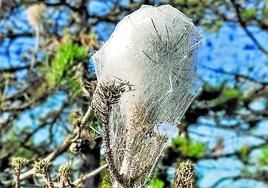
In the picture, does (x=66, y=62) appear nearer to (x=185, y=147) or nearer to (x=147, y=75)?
(x=185, y=147)

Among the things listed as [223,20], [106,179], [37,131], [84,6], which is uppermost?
[106,179]

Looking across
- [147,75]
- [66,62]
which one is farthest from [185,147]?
[147,75]

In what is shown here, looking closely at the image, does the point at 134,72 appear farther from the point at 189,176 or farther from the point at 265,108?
the point at 265,108

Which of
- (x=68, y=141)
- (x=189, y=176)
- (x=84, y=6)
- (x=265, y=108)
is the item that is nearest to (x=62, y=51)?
(x=68, y=141)

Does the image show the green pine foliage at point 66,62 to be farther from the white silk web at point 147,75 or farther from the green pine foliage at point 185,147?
the white silk web at point 147,75

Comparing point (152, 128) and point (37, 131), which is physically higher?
point (152, 128)

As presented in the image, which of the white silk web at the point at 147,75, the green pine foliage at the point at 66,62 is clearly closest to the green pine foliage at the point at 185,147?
the green pine foliage at the point at 66,62

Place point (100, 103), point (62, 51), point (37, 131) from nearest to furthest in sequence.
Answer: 1. point (100, 103)
2. point (62, 51)
3. point (37, 131)

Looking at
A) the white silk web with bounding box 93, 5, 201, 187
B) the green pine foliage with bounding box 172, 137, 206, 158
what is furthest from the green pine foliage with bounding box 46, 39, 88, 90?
the white silk web with bounding box 93, 5, 201, 187

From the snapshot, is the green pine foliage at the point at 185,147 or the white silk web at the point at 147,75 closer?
the white silk web at the point at 147,75
